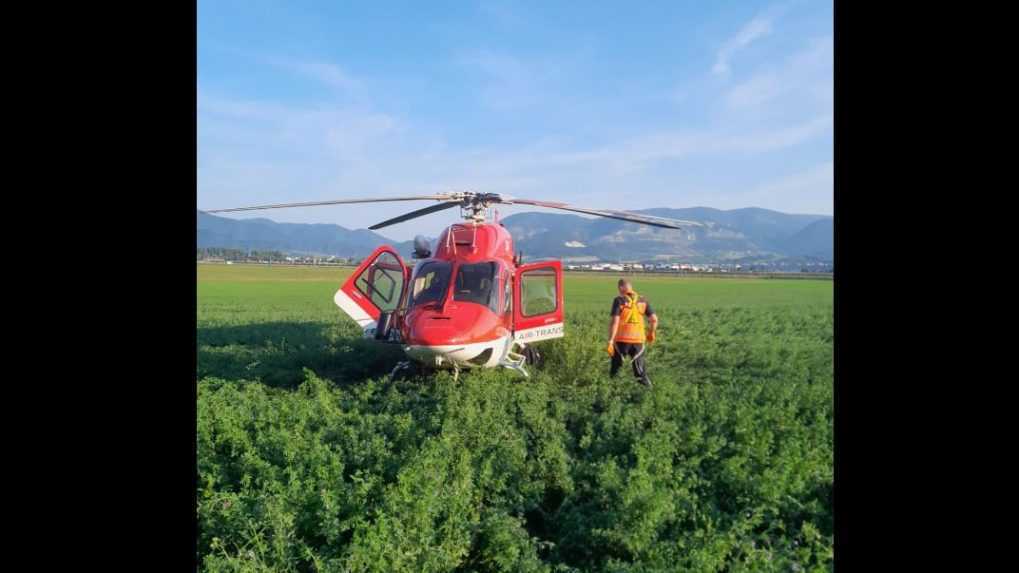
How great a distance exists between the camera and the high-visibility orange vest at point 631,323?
8.70m

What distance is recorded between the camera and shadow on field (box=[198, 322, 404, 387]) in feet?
31.2

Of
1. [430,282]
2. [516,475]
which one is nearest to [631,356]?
[430,282]

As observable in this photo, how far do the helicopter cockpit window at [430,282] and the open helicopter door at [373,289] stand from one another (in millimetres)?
627

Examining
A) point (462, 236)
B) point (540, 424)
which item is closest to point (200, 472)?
point (540, 424)

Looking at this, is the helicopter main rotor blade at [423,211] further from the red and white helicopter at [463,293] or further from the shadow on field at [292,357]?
the shadow on field at [292,357]

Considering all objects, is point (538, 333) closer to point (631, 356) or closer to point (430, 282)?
point (631, 356)

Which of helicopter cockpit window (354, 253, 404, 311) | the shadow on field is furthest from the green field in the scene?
helicopter cockpit window (354, 253, 404, 311)

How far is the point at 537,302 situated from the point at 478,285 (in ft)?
3.89

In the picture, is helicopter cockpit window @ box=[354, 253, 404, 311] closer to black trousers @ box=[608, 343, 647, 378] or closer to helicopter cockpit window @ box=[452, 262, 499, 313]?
helicopter cockpit window @ box=[452, 262, 499, 313]

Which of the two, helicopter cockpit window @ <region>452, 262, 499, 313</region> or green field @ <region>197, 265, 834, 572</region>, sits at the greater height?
helicopter cockpit window @ <region>452, 262, 499, 313</region>

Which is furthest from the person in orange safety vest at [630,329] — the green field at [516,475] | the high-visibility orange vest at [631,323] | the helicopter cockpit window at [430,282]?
the helicopter cockpit window at [430,282]

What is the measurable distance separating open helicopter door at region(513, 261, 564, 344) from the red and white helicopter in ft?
0.05

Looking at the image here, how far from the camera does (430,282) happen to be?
8.25 meters
